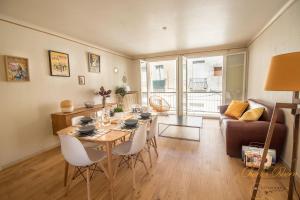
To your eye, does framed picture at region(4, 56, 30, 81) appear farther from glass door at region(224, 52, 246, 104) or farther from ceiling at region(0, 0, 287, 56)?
glass door at region(224, 52, 246, 104)

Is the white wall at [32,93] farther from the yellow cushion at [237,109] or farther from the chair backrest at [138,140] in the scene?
the yellow cushion at [237,109]

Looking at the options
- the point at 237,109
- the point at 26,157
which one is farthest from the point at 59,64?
the point at 237,109

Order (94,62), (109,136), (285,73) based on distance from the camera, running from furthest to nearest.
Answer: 1. (94,62)
2. (109,136)
3. (285,73)

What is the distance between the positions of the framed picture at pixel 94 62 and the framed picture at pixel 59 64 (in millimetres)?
676

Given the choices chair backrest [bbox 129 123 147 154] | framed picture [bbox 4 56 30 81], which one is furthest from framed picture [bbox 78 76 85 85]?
chair backrest [bbox 129 123 147 154]

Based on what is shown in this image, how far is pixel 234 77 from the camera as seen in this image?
15.4ft

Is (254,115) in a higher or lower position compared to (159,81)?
lower

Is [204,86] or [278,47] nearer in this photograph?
[278,47]

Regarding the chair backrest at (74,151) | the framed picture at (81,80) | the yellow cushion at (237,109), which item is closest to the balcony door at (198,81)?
the yellow cushion at (237,109)

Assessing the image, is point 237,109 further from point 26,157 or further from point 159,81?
point 159,81

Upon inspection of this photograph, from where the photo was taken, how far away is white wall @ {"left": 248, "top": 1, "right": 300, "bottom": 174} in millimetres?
2006

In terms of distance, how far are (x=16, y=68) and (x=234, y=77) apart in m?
5.39

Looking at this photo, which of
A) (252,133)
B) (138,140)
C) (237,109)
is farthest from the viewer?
(237,109)

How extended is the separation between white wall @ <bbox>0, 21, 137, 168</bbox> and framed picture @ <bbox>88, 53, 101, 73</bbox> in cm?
27
